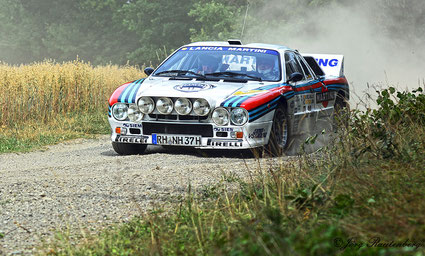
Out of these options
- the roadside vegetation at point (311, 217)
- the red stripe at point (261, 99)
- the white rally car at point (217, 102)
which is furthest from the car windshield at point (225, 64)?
the roadside vegetation at point (311, 217)

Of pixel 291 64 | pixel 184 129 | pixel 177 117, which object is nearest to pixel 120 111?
pixel 177 117

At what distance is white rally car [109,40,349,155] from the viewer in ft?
31.2

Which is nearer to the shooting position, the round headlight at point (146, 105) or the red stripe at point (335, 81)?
the round headlight at point (146, 105)

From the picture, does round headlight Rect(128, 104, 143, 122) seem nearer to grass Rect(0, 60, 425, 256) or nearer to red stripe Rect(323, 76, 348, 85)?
grass Rect(0, 60, 425, 256)

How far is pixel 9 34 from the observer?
2270 inches

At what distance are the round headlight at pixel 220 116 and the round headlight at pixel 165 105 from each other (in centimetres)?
58

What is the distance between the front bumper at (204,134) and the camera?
9.53m

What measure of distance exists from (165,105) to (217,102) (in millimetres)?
697

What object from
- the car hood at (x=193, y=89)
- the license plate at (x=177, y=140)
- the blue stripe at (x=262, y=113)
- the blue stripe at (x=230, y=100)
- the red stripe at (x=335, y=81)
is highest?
the red stripe at (x=335, y=81)

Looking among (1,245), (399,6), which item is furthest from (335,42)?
(1,245)

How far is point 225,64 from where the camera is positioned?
420 inches

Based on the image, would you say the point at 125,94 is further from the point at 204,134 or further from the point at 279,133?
the point at 279,133

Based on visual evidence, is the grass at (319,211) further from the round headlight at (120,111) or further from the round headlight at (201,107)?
the round headlight at (120,111)

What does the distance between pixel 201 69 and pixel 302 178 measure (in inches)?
190
